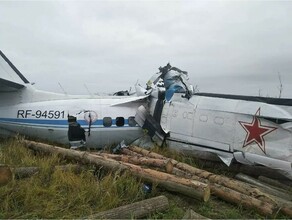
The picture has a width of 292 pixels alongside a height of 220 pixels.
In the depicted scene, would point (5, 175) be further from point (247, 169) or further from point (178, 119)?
point (247, 169)

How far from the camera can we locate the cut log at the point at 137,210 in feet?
15.8

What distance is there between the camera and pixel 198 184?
5.98 metres

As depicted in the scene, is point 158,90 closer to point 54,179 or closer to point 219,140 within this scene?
point 219,140

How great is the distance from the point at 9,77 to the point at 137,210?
27.6 ft

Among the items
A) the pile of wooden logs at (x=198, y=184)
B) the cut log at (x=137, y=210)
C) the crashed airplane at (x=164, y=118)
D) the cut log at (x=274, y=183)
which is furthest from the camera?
the crashed airplane at (x=164, y=118)

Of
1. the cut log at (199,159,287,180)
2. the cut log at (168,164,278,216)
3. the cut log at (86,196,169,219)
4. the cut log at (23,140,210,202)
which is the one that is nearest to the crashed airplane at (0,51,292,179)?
the cut log at (199,159,287,180)

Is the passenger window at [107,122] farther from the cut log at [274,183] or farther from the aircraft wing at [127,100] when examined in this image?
the cut log at [274,183]

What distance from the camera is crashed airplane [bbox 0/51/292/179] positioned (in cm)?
754

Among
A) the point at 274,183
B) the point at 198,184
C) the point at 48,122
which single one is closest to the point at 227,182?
the point at 198,184

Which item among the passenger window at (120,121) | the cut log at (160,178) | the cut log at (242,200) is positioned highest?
the passenger window at (120,121)

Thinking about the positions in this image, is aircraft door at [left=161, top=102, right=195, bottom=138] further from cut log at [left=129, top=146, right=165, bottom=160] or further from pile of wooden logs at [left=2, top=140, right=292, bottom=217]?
pile of wooden logs at [left=2, top=140, right=292, bottom=217]

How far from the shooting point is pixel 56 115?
10.7 meters

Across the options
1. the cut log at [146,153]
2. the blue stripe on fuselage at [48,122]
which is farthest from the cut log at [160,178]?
the blue stripe on fuselage at [48,122]

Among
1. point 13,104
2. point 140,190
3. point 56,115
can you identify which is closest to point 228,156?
point 140,190
